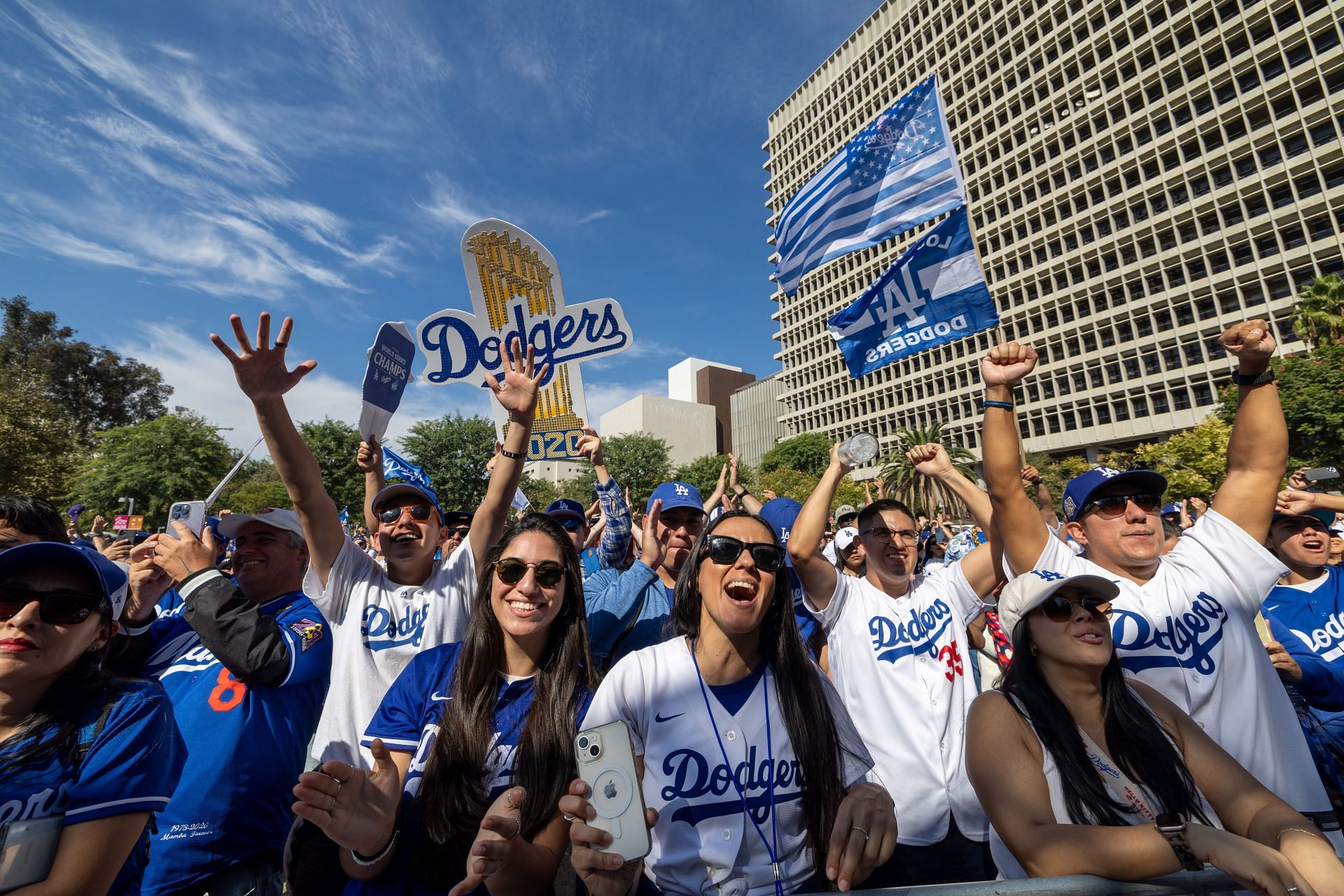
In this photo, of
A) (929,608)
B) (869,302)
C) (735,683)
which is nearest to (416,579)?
(735,683)

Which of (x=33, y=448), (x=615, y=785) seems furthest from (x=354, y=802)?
(x=33, y=448)

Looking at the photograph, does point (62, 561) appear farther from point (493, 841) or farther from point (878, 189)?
point (878, 189)

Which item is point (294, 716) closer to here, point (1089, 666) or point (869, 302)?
point (1089, 666)

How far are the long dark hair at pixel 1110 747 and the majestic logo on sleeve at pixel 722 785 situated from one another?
868mm

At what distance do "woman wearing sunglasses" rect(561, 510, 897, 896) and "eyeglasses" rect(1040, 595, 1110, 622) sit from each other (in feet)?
2.77

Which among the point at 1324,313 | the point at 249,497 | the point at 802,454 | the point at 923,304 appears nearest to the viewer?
the point at 923,304

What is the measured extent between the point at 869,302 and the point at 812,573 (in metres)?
3.61

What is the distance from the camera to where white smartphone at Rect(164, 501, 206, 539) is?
283cm

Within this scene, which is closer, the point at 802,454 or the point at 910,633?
the point at 910,633

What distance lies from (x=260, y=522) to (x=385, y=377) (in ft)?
6.57

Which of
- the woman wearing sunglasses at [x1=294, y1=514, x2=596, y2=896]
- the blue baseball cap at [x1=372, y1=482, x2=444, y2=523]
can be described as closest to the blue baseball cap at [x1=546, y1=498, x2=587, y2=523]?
the blue baseball cap at [x1=372, y1=482, x2=444, y2=523]

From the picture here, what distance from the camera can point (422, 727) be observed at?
2133 mm

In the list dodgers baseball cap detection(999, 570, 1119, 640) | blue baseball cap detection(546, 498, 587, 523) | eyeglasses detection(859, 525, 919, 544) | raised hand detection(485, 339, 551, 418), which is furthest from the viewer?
blue baseball cap detection(546, 498, 587, 523)

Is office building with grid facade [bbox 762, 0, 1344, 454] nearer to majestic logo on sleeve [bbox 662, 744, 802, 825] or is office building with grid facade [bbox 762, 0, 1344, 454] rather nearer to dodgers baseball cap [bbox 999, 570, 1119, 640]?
dodgers baseball cap [bbox 999, 570, 1119, 640]
